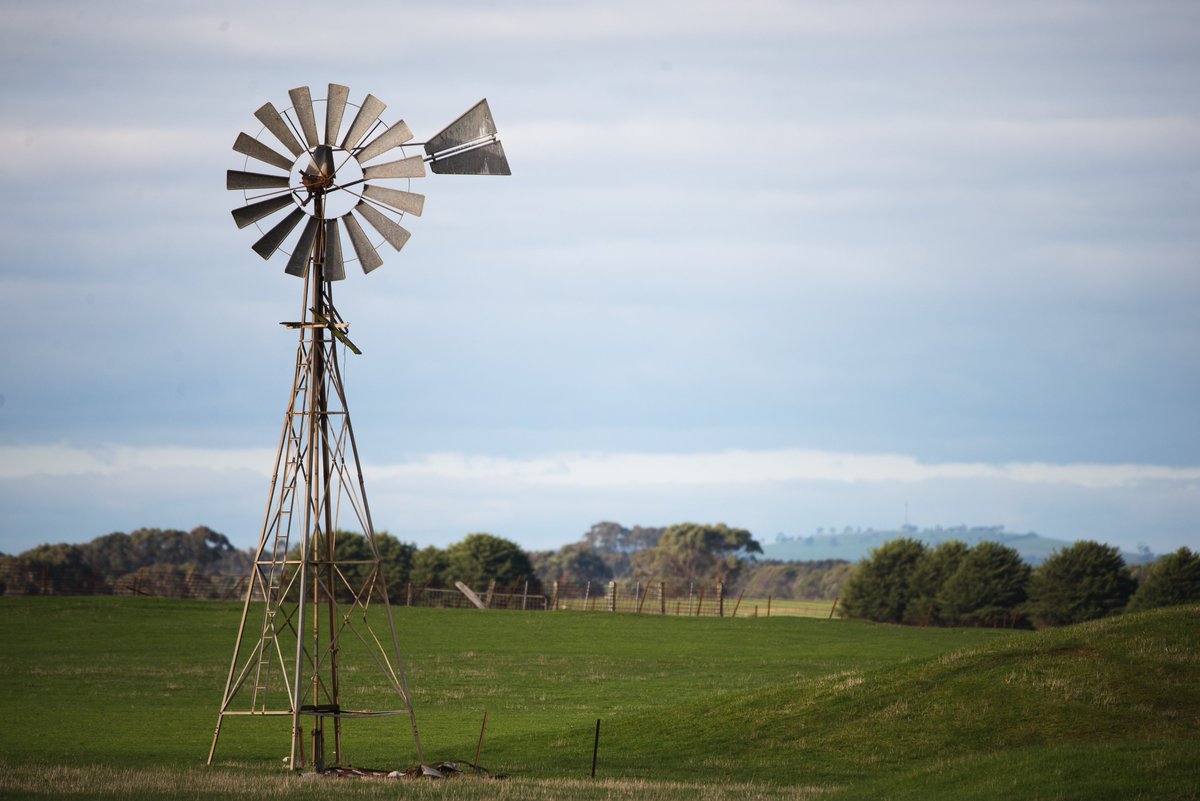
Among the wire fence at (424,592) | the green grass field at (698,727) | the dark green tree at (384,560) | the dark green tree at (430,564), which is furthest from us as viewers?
the dark green tree at (430,564)

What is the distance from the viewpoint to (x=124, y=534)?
507 feet

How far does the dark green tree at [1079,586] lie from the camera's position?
257ft

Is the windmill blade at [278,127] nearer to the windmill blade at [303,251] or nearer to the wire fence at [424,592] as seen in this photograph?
the windmill blade at [303,251]

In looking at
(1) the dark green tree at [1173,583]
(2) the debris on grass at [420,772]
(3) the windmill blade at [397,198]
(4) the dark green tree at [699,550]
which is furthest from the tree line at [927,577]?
(4) the dark green tree at [699,550]

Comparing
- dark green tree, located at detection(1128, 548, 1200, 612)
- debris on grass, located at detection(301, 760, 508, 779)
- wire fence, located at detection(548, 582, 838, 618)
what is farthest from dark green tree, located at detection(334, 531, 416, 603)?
debris on grass, located at detection(301, 760, 508, 779)

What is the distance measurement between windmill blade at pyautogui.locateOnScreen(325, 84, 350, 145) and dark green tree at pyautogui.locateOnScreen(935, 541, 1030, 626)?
65.7 m

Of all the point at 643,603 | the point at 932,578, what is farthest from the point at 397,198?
the point at 932,578

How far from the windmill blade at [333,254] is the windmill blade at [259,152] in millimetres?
1322

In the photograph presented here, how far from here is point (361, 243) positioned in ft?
82.7

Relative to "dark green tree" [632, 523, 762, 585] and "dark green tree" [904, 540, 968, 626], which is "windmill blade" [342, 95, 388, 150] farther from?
"dark green tree" [632, 523, 762, 585]

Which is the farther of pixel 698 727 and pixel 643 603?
pixel 643 603

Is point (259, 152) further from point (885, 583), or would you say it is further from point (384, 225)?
point (885, 583)

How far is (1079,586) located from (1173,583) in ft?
17.4

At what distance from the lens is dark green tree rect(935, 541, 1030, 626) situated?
81688 millimetres
